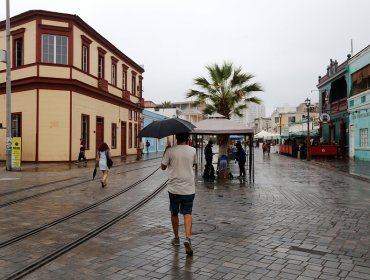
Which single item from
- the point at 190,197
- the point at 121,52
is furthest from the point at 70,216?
the point at 121,52

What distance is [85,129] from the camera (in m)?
26.2

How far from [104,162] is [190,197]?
24.5 feet

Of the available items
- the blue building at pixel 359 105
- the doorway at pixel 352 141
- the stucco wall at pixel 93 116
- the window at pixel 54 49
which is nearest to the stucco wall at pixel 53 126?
the stucco wall at pixel 93 116

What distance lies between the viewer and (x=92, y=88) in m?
26.3

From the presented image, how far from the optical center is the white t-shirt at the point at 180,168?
552 cm

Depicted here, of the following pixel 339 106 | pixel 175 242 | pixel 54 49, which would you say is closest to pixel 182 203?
pixel 175 242

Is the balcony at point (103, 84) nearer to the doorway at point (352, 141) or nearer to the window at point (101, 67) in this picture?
the window at point (101, 67)

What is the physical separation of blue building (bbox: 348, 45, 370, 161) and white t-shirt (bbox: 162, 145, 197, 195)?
23.2 m

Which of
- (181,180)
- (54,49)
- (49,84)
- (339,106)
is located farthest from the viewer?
(339,106)

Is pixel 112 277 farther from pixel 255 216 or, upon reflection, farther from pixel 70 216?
pixel 255 216

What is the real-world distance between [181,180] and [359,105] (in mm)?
25017

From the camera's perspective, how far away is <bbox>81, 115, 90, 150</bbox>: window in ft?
84.1

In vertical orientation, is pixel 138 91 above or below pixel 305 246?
above

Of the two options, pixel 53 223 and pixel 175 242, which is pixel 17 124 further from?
pixel 175 242
